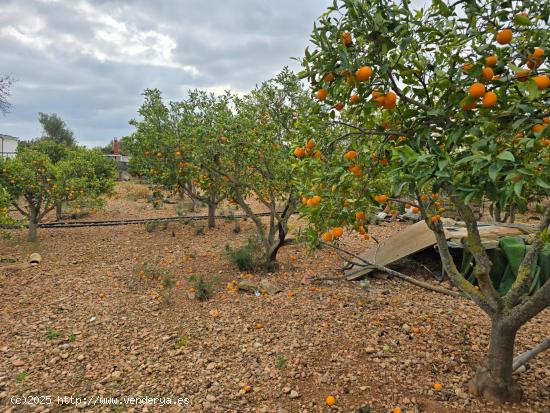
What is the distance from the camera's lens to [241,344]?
3959 millimetres

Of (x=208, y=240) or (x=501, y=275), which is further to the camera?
(x=208, y=240)

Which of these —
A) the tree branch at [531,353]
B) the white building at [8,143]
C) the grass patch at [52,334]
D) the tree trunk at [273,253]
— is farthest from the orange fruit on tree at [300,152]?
the white building at [8,143]

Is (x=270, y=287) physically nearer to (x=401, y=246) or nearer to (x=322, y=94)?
(x=401, y=246)

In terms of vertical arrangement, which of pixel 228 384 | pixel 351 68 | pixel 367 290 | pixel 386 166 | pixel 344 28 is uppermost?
pixel 344 28

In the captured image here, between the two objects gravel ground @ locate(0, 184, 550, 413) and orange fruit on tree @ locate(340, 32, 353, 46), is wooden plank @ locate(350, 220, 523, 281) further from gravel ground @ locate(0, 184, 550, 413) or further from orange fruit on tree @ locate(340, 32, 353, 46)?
orange fruit on tree @ locate(340, 32, 353, 46)

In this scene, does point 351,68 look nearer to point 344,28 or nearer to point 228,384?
point 344,28

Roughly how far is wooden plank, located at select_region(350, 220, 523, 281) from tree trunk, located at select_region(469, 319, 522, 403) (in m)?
2.89

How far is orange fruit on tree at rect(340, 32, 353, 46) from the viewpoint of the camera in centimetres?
203

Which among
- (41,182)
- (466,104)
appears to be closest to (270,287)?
(466,104)

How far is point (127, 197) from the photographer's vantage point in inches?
679

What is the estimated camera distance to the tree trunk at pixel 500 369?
8.54 ft

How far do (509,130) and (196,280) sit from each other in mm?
5209

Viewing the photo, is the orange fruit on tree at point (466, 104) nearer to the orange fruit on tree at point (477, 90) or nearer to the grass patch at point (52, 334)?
the orange fruit on tree at point (477, 90)

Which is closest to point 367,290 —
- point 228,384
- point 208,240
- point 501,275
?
point 501,275
